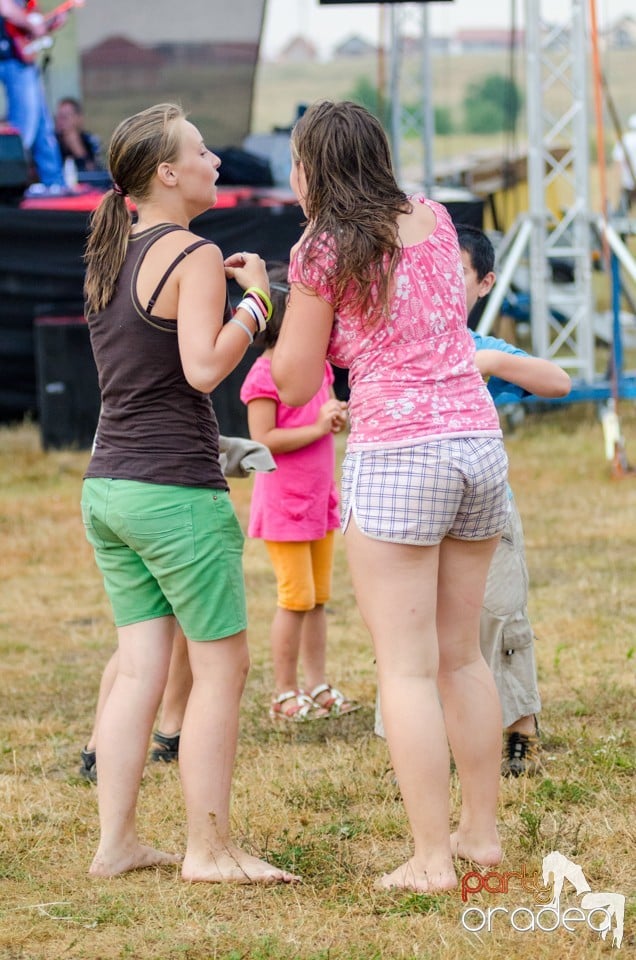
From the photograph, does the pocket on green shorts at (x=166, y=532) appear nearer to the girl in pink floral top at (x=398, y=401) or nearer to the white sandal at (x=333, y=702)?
the girl in pink floral top at (x=398, y=401)

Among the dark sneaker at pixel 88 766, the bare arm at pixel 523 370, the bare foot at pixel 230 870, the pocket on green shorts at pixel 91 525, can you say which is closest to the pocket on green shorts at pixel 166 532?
the pocket on green shorts at pixel 91 525

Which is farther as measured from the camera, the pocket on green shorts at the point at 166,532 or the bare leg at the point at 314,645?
the bare leg at the point at 314,645

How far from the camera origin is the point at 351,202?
2.48m

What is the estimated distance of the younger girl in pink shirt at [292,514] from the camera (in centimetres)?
403

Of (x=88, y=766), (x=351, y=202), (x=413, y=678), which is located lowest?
(x=88, y=766)

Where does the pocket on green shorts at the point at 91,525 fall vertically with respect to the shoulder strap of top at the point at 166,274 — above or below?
below

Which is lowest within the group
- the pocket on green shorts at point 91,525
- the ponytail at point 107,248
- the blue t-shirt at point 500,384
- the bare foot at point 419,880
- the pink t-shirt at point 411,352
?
the bare foot at point 419,880

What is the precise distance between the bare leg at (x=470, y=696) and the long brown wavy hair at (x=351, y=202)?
1.83 ft

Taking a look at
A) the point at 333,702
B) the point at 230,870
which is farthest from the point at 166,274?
the point at 333,702

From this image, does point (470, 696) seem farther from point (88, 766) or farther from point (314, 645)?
point (314, 645)

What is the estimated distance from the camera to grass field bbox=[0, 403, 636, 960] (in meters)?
2.47

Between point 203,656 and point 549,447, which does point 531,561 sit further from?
point 203,656

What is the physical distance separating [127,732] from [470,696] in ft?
2.35

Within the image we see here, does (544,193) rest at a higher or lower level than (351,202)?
lower
